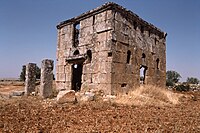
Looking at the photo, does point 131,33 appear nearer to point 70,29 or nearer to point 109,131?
point 70,29

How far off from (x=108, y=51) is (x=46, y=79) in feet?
13.4

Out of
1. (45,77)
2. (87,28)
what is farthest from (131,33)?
(45,77)

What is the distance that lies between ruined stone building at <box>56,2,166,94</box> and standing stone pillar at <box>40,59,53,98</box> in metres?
2.05

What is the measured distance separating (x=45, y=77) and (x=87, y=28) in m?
4.21

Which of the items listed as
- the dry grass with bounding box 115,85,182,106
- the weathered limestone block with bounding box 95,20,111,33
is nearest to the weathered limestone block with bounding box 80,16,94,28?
the weathered limestone block with bounding box 95,20,111,33

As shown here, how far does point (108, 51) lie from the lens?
11234 millimetres

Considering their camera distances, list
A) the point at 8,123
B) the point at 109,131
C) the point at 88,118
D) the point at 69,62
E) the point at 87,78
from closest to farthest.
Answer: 1. the point at 109,131
2. the point at 8,123
3. the point at 88,118
4. the point at 87,78
5. the point at 69,62

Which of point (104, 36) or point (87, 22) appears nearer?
point (104, 36)


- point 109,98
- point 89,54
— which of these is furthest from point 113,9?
point 109,98

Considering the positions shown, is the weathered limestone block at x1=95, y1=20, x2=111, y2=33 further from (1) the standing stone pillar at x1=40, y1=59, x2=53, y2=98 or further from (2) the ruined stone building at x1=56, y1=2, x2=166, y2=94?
(1) the standing stone pillar at x1=40, y1=59, x2=53, y2=98

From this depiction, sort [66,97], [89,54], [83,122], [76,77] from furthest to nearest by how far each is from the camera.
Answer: [76,77] → [89,54] → [66,97] → [83,122]

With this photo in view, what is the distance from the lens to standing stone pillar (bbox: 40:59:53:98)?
11578 millimetres

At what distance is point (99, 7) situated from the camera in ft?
39.4

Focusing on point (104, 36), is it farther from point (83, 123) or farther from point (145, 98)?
point (83, 123)
